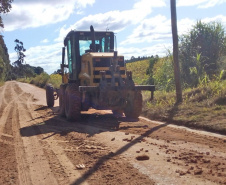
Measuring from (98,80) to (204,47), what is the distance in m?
8.75

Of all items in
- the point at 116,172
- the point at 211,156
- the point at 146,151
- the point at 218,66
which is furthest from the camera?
the point at 218,66

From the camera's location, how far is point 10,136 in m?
9.04

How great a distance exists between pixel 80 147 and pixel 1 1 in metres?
12.6

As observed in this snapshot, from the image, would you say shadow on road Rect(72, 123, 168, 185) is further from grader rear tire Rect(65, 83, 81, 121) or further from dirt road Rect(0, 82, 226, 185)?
grader rear tire Rect(65, 83, 81, 121)

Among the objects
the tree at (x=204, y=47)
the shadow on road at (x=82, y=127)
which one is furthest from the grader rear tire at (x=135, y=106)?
the tree at (x=204, y=47)

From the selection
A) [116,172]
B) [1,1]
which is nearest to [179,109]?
[116,172]

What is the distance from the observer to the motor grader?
34.1 ft

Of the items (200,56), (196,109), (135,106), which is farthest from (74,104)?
(200,56)

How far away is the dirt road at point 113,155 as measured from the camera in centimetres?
500

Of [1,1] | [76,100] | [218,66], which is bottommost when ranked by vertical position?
[76,100]

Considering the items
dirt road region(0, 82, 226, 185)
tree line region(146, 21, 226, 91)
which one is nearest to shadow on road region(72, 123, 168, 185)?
dirt road region(0, 82, 226, 185)

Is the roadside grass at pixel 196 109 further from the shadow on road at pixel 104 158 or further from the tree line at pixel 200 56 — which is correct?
the tree line at pixel 200 56

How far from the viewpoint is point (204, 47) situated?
17.7m

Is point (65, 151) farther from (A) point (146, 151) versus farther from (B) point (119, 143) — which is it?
(A) point (146, 151)
